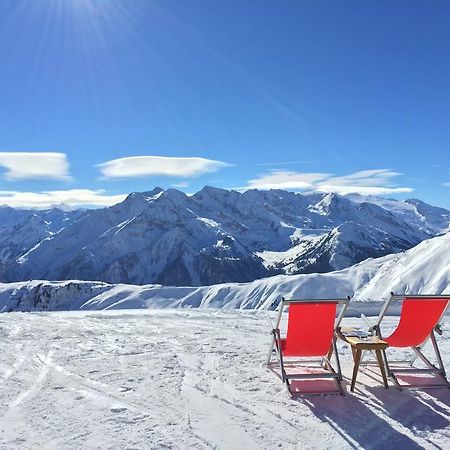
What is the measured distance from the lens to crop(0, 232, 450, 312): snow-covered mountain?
58.2 meters

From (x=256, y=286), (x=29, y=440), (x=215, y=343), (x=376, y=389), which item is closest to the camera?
(x=29, y=440)

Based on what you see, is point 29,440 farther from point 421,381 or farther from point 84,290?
point 84,290

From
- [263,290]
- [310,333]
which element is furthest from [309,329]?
[263,290]

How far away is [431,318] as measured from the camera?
7.11 metres

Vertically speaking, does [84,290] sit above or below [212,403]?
below

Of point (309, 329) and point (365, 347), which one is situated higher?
point (309, 329)

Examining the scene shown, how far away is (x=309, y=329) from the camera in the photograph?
7.09 metres

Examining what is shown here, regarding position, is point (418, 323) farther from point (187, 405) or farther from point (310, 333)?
point (187, 405)

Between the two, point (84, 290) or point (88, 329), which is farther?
point (84, 290)

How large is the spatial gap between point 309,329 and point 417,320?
5.40 ft

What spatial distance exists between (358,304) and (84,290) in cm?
7746

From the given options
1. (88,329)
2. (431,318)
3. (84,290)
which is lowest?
(84,290)

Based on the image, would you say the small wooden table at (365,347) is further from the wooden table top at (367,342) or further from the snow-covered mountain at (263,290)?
the snow-covered mountain at (263,290)

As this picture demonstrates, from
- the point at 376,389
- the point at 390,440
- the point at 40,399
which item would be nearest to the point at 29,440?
the point at 40,399
